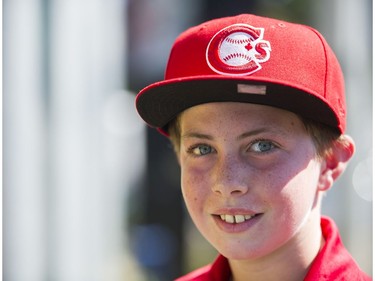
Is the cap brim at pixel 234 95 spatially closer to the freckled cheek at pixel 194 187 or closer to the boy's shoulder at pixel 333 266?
the freckled cheek at pixel 194 187

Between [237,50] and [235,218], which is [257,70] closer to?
[237,50]

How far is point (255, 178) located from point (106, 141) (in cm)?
327

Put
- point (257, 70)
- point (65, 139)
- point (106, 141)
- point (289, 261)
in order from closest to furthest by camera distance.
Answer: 1. point (257, 70)
2. point (289, 261)
3. point (65, 139)
4. point (106, 141)

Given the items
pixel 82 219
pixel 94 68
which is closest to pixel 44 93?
pixel 94 68

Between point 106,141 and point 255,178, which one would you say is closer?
point 255,178

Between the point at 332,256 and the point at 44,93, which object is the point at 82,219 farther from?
the point at 332,256

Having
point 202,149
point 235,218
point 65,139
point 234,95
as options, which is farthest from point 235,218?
point 65,139

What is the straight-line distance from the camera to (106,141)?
508cm

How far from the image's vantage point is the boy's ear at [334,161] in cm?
205

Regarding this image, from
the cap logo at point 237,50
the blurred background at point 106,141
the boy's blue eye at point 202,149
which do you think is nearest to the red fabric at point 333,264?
the boy's blue eye at point 202,149

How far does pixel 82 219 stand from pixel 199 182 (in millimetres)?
3052

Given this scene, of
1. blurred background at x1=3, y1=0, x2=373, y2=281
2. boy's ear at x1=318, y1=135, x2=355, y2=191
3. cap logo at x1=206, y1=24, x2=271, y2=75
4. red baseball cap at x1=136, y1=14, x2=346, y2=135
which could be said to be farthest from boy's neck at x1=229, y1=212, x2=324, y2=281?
Result: blurred background at x1=3, y1=0, x2=373, y2=281

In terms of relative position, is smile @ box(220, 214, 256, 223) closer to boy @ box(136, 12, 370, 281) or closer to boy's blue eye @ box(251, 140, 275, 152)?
boy @ box(136, 12, 370, 281)

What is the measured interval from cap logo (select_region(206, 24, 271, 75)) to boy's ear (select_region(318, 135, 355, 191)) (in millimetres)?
363
